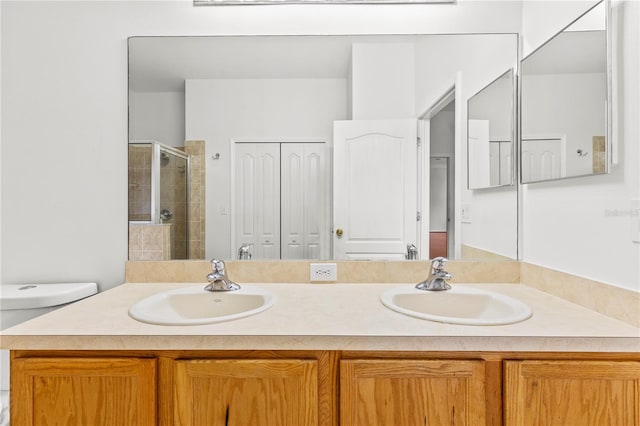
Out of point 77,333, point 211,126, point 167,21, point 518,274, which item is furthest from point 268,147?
point 518,274

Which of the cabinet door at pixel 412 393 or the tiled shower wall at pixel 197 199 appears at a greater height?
the tiled shower wall at pixel 197 199

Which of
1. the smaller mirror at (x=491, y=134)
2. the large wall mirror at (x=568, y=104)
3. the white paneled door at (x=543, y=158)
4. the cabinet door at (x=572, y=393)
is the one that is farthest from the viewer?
the smaller mirror at (x=491, y=134)

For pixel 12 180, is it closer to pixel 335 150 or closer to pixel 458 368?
pixel 335 150

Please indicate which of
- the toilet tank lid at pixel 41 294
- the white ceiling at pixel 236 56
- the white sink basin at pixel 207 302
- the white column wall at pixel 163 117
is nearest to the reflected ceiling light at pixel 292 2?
the white ceiling at pixel 236 56

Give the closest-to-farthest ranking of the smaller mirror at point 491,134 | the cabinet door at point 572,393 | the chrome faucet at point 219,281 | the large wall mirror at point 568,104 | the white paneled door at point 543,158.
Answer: the cabinet door at point 572,393 < the large wall mirror at point 568,104 < the white paneled door at point 543,158 < the chrome faucet at point 219,281 < the smaller mirror at point 491,134

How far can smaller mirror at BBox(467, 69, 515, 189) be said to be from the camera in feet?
5.30

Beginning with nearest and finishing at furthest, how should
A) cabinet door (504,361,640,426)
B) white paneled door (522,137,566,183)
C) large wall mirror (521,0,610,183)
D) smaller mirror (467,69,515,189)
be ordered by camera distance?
cabinet door (504,361,640,426)
large wall mirror (521,0,610,183)
white paneled door (522,137,566,183)
smaller mirror (467,69,515,189)

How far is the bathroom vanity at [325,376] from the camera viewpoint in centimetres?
99

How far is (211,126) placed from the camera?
165 cm

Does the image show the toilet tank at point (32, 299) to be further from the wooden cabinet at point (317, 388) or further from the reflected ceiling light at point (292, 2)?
the reflected ceiling light at point (292, 2)

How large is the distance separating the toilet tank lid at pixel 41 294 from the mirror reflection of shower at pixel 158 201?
0.24 meters

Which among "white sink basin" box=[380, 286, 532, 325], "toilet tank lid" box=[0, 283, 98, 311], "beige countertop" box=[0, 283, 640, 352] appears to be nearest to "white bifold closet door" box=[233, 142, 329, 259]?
"white sink basin" box=[380, 286, 532, 325]

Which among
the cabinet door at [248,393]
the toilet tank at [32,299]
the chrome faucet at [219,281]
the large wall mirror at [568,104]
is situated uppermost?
the large wall mirror at [568,104]

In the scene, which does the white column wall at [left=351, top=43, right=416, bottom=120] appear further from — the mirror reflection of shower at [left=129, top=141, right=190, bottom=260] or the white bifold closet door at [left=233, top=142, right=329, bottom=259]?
the mirror reflection of shower at [left=129, top=141, right=190, bottom=260]
